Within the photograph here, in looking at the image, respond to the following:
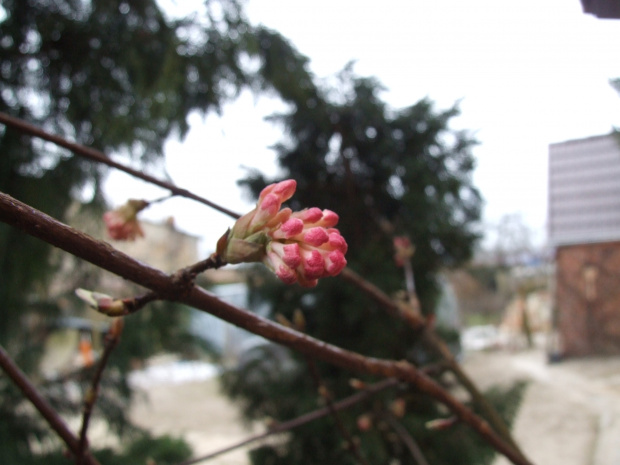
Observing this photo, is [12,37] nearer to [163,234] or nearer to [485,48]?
[163,234]

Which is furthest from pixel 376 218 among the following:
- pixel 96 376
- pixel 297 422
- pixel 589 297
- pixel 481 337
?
pixel 481 337

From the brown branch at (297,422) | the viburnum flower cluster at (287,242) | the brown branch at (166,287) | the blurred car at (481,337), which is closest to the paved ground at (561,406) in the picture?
the blurred car at (481,337)

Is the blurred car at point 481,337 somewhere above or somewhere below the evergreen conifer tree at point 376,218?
below

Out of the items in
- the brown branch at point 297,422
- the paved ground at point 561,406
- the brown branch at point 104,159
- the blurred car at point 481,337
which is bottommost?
the blurred car at point 481,337

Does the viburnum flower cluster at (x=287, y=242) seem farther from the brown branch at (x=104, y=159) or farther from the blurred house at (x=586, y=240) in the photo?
the blurred house at (x=586, y=240)

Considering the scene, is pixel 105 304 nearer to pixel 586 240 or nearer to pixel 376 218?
pixel 586 240

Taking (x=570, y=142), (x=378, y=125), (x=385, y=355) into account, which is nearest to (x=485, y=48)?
(x=570, y=142)

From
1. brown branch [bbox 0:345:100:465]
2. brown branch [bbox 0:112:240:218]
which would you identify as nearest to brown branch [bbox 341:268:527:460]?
brown branch [bbox 0:112:240:218]
